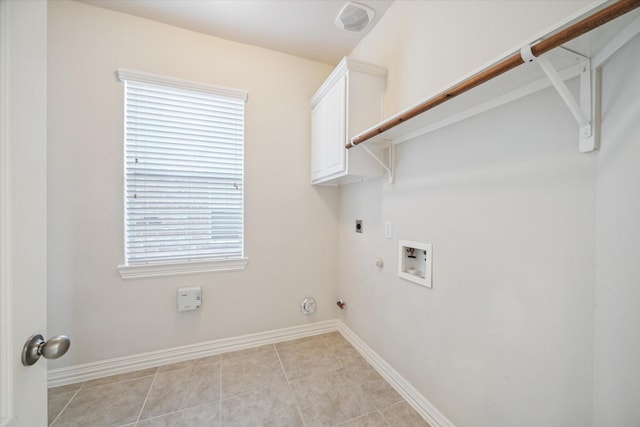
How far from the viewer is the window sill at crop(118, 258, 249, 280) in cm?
193

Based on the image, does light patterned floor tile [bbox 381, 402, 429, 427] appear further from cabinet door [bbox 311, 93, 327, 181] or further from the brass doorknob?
cabinet door [bbox 311, 93, 327, 181]

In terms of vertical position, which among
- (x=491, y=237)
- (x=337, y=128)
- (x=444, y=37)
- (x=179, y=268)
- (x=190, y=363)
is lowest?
(x=190, y=363)

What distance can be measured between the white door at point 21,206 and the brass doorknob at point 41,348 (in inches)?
0.6

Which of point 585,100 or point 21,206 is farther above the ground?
point 585,100

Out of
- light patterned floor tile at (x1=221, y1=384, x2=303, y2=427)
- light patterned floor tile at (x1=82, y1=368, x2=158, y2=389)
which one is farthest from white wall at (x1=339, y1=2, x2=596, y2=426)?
light patterned floor tile at (x1=82, y1=368, x2=158, y2=389)

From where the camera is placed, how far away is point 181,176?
6.81 ft

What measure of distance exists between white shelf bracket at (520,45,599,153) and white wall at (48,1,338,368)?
191 centimetres

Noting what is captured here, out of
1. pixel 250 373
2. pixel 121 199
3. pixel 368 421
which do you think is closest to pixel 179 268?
pixel 121 199

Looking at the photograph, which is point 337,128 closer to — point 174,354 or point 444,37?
point 444,37

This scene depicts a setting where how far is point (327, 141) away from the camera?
2.10m

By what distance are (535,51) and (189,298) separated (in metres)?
2.47

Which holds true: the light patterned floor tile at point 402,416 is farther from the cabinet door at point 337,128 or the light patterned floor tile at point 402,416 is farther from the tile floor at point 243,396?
the cabinet door at point 337,128

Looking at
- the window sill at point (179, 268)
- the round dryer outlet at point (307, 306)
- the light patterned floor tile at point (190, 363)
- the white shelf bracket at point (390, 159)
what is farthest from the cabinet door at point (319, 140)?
the light patterned floor tile at point (190, 363)

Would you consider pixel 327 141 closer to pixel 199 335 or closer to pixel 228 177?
pixel 228 177
